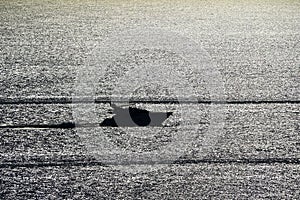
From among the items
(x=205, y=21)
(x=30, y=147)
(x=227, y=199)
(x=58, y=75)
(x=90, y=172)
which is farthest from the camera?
(x=205, y=21)

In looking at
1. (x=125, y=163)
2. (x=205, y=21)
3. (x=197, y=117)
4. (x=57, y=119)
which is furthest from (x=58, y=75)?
(x=205, y=21)

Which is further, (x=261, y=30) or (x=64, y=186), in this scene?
(x=261, y=30)

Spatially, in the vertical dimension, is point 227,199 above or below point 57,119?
below

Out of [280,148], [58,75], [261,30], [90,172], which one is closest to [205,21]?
[261,30]

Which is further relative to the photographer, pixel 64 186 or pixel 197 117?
pixel 197 117

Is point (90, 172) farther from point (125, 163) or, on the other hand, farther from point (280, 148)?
point (280, 148)

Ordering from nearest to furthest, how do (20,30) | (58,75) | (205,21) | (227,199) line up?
(227,199) < (58,75) < (20,30) < (205,21)

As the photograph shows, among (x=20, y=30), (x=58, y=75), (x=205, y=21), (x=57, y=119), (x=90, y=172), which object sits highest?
(x=205, y=21)

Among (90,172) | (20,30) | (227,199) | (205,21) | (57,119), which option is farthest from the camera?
(205,21)

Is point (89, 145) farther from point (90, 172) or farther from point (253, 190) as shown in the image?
point (253, 190)
